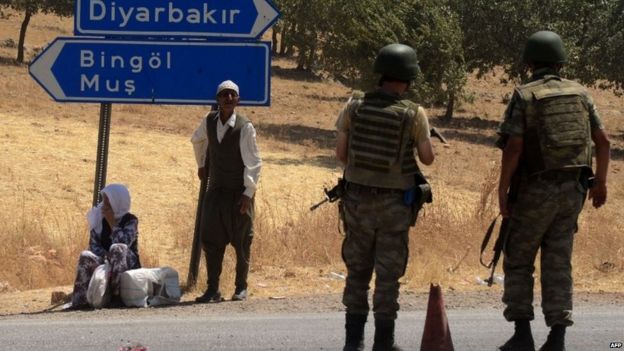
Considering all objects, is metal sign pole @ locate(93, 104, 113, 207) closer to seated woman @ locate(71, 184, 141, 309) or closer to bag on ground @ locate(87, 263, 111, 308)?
seated woman @ locate(71, 184, 141, 309)

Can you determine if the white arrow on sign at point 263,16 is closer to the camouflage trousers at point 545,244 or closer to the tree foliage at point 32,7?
the camouflage trousers at point 545,244

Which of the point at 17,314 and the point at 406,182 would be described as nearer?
the point at 406,182

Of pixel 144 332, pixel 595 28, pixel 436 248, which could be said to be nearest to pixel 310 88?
pixel 595 28

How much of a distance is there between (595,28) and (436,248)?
24.1 m

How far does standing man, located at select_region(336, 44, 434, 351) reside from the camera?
5.36 meters

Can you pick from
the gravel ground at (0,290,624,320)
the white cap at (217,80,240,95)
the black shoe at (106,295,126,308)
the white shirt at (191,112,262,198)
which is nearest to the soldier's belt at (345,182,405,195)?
the gravel ground at (0,290,624,320)

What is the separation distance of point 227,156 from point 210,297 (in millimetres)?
1077

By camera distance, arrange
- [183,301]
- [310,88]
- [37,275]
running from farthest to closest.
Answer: [310,88] → [37,275] → [183,301]

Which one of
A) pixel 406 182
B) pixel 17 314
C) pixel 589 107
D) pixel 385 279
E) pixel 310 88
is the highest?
pixel 310 88

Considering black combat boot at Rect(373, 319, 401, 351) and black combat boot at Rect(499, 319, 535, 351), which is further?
black combat boot at Rect(499, 319, 535, 351)

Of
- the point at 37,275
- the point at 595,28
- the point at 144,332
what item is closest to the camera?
the point at 144,332

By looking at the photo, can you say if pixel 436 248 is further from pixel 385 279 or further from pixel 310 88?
pixel 310 88

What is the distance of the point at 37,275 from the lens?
31.6 feet

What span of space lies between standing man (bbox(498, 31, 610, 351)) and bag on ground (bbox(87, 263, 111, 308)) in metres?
3.11
